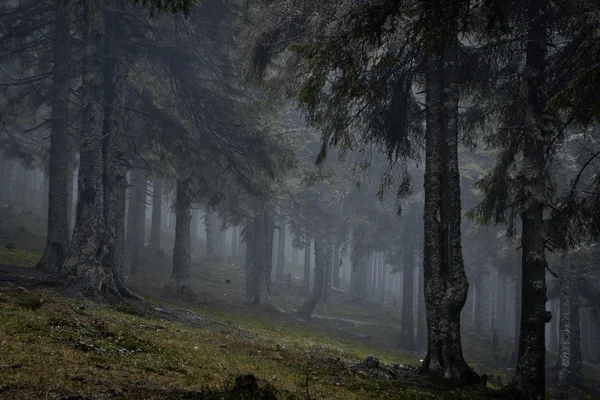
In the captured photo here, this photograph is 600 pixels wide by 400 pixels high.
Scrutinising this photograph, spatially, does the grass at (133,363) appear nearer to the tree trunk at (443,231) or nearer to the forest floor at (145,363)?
the forest floor at (145,363)

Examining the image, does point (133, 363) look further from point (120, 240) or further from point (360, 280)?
point (360, 280)

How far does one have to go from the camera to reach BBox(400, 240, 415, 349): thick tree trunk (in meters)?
29.8

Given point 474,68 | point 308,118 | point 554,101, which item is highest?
point 474,68

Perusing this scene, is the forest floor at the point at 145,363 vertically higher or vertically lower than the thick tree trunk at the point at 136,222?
lower

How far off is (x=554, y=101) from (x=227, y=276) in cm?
3595

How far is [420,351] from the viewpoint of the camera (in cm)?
2931

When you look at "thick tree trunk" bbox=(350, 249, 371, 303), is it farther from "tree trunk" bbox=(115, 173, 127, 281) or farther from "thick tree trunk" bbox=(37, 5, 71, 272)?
"thick tree trunk" bbox=(37, 5, 71, 272)

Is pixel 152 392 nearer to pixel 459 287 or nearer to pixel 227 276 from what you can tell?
pixel 459 287

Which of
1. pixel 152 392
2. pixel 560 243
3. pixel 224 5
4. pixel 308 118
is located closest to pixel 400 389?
pixel 152 392

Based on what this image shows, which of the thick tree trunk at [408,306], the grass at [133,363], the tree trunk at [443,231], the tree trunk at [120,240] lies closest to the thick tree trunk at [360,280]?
the thick tree trunk at [408,306]

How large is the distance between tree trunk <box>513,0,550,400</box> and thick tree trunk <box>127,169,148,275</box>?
22571 millimetres

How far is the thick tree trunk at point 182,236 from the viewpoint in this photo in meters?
23.5

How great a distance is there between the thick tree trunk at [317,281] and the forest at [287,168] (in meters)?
0.27

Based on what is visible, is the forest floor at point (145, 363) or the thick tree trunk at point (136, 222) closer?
the forest floor at point (145, 363)
